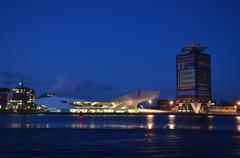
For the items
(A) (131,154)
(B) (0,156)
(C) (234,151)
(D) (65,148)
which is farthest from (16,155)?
(C) (234,151)

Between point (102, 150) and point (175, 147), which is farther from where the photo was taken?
point (175, 147)

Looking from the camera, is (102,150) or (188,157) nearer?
(188,157)

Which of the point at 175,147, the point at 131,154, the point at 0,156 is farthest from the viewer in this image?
the point at 175,147

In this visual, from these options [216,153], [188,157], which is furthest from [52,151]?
[216,153]

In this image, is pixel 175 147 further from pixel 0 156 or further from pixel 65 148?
pixel 0 156

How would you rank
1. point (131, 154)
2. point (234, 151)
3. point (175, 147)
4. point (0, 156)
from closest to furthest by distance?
point (0, 156)
point (131, 154)
point (234, 151)
point (175, 147)

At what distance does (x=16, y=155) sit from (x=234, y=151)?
14877mm

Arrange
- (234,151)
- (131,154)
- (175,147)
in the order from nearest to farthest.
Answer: (131,154)
(234,151)
(175,147)

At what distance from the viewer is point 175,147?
32.3m

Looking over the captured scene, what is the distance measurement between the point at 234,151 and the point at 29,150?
1444 cm

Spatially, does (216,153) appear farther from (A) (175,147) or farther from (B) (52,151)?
(B) (52,151)

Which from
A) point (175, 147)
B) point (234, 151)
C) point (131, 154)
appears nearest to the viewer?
point (131, 154)

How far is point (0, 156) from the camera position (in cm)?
2573

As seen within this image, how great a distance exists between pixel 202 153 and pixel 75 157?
8.70m
